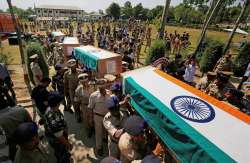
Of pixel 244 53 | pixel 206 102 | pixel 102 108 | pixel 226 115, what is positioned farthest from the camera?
pixel 244 53

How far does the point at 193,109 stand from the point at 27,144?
2160mm

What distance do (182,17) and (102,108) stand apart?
6880 centimetres

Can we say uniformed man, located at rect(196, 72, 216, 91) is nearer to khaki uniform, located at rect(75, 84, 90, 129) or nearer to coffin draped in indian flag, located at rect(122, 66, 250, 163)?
coffin draped in indian flag, located at rect(122, 66, 250, 163)

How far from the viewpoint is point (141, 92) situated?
3455mm

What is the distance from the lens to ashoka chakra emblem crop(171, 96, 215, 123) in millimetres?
2466

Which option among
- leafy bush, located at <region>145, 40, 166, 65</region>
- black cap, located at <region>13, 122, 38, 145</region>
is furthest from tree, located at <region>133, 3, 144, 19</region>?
black cap, located at <region>13, 122, 38, 145</region>

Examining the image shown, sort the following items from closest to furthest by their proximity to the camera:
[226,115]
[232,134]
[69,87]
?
[232,134]
[226,115]
[69,87]

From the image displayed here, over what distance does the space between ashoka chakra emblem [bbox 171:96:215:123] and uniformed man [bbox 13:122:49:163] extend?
72.9 inches

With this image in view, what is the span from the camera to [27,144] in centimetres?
216

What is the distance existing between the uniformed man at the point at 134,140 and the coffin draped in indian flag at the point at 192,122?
393mm

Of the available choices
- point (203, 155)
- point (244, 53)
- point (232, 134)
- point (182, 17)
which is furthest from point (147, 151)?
point (182, 17)

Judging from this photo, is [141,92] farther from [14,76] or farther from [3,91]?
[14,76]

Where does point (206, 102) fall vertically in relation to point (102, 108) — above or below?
above

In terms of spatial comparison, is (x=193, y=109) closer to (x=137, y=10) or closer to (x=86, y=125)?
(x=86, y=125)
